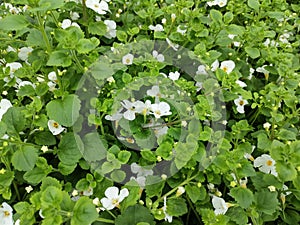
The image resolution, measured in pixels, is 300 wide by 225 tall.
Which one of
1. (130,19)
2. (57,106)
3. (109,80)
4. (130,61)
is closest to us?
(57,106)

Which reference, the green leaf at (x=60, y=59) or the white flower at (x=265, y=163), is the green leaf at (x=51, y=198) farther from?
the white flower at (x=265, y=163)

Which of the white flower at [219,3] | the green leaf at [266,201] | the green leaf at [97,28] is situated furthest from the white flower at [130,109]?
the white flower at [219,3]

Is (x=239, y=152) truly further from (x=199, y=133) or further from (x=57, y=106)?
(x=57, y=106)

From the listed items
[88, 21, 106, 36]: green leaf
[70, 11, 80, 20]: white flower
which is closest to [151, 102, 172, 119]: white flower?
[88, 21, 106, 36]: green leaf

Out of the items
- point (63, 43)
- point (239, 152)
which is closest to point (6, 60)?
point (63, 43)

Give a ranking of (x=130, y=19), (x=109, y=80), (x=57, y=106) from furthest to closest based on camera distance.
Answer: (x=130, y=19) < (x=109, y=80) < (x=57, y=106)

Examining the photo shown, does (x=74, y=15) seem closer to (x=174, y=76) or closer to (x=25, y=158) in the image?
(x=174, y=76)

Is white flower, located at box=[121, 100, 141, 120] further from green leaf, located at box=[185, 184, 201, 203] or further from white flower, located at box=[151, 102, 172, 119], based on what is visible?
green leaf, located at box=[185, 184, 201, 203]
